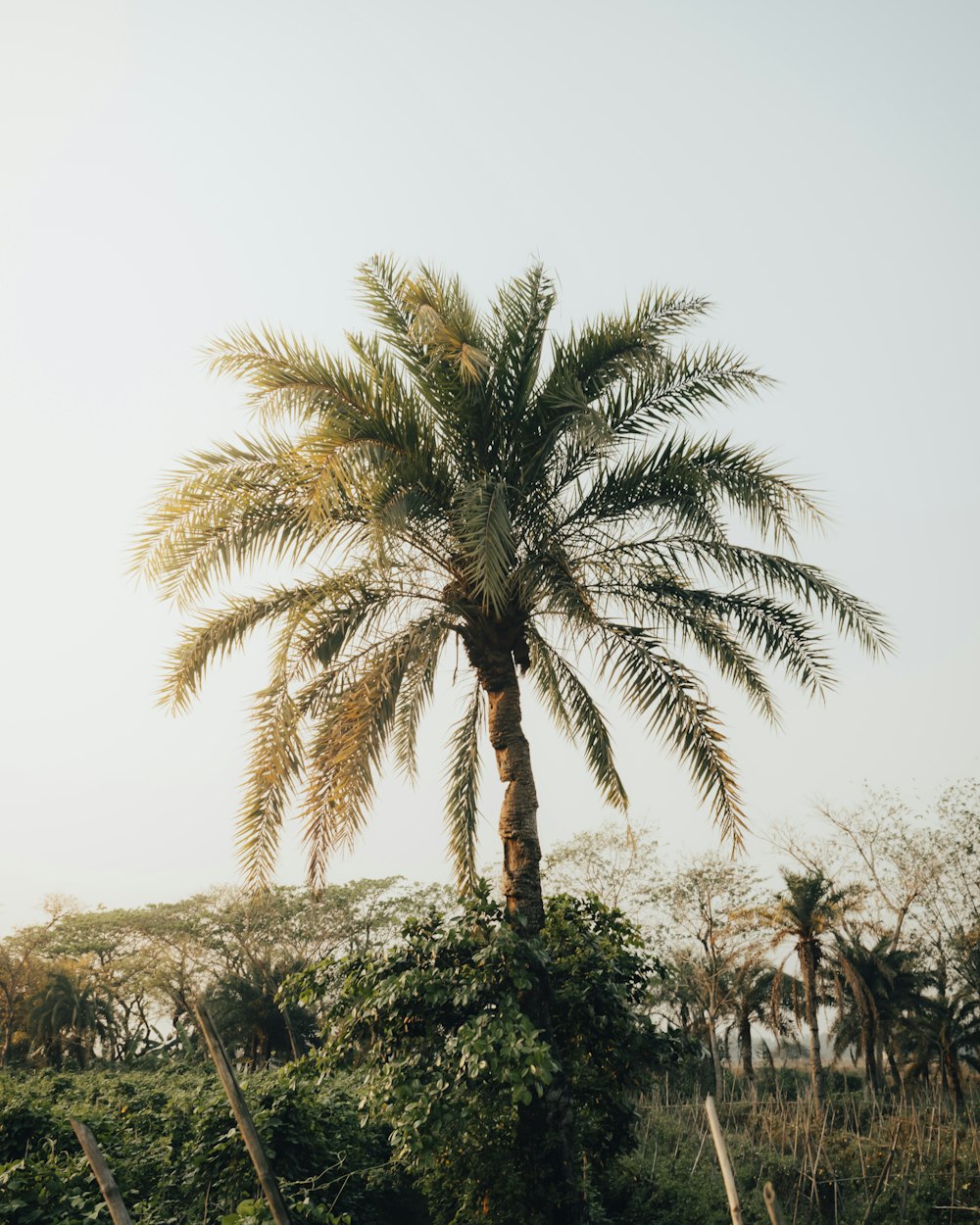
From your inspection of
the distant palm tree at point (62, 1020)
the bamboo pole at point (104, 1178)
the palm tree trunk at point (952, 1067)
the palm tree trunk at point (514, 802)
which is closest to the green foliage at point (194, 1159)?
the bamboo pole at point (104, 1178)

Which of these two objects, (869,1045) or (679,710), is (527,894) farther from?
(869,1045)

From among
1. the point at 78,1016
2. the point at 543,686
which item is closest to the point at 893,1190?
the point at 543,686

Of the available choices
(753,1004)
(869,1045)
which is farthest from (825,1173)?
(753,1004)

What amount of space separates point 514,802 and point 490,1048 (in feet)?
7.26

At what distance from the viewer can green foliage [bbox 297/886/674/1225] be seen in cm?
638

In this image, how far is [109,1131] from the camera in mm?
8391

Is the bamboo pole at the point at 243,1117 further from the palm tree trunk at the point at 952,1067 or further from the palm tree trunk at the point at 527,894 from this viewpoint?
the palm tree trunk at the point at 952,1067

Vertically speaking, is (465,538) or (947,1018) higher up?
(465,538)

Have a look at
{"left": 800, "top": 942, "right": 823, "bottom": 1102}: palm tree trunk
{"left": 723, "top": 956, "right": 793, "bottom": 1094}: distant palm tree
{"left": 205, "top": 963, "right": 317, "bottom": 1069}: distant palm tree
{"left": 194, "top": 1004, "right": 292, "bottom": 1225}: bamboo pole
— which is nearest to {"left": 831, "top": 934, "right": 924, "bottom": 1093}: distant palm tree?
{"left": 800, "top": 942, "right": 823, "bottom": 1102}: palm tree trunk

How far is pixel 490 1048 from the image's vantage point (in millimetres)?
6008

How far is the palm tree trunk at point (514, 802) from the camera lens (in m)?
7.43

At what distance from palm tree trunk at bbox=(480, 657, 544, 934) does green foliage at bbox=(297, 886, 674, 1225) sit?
0.24 meters

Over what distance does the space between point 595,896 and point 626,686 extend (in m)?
2.28

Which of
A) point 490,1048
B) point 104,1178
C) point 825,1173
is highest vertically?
point 104,1178
